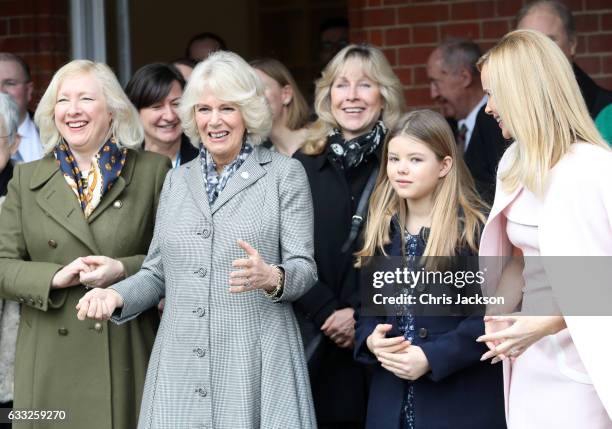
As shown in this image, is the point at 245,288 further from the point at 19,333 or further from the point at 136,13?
the point at 136,13

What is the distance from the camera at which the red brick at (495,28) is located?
6.69m

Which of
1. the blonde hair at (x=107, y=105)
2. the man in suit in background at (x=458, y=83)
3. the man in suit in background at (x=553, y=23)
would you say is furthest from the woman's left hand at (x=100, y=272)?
the man in suit in background at (x=458, y=83)

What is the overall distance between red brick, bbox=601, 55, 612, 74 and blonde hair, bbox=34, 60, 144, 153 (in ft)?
10.1

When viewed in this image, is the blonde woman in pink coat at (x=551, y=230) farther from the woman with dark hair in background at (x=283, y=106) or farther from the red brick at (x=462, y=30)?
the red brick at (x=462, y=30)

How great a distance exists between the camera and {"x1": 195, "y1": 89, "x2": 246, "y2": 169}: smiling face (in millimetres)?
4145

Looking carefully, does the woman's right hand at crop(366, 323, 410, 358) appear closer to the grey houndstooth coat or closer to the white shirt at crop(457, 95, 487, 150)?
the grey houndstooth coat

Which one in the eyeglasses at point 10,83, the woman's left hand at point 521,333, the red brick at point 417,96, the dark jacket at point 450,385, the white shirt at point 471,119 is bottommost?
the dark jacket at point 450,385

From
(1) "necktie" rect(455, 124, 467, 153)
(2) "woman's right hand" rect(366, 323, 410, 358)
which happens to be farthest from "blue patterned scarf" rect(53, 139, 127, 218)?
(1) "necktie" rect(455, 124, 467, 153)

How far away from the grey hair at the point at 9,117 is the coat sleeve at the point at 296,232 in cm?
134

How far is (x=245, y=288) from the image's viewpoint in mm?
3697

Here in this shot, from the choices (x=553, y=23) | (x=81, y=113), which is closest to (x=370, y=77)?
(x=553, y=23)

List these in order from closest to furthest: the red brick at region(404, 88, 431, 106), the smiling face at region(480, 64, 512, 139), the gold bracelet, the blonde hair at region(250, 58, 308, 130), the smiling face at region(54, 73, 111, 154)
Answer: the smiling face at region(480, 64, 512, 139) < the gold bracelet < the smiling face at region(54, 73, 111, 154) < the blonde hair at region(250, 58, 308, 130) < the red brick at region(404, 88, 431, 106)

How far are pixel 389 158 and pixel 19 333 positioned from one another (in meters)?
1.60

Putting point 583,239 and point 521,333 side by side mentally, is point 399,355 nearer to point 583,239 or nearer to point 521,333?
point 521,333
